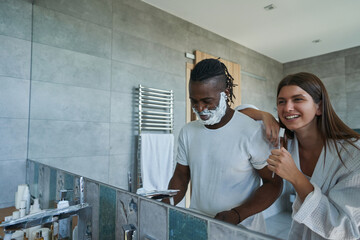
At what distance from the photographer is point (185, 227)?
0.58 metres

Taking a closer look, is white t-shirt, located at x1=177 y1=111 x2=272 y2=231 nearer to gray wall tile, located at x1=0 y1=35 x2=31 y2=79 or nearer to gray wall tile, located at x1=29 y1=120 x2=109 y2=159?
gray wall tile, located at x1=29 y1=120 x2=109 y2=159

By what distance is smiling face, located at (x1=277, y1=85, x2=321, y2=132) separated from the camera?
82 cm

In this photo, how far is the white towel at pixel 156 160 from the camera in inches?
79.9

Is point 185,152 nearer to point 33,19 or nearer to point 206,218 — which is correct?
point 206,218

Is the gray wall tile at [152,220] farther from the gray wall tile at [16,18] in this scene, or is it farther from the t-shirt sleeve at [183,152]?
the gray wall tile at [16,18]

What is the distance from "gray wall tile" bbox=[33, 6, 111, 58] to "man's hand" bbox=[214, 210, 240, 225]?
1.58 m

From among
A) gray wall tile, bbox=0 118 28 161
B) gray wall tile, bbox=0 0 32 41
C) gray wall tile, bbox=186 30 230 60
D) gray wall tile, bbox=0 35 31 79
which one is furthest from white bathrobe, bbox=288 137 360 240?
gray wall tile, bbox=186 30 230 60

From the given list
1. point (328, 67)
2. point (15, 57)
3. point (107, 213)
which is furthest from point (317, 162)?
point (328, 67)

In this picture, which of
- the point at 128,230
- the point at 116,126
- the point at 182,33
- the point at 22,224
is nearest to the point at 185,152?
the point at 128,230

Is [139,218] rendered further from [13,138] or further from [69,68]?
[69,68]

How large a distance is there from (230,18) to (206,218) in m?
2.44

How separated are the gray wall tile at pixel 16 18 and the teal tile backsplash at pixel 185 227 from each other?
5.06 ft

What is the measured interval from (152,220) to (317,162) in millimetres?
573

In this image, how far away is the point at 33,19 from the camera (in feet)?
5.16
